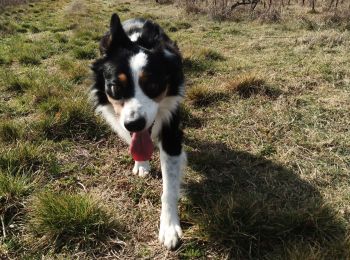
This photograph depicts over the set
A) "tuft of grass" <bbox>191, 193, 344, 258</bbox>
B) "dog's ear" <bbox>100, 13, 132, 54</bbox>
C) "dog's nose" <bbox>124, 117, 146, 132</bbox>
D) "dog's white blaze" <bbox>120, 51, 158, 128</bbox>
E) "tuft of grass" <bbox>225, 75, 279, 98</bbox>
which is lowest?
"tuft of grass" <bbox>191, 193, 344, 258</bbox>

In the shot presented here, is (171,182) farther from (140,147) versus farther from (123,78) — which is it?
(123,78)

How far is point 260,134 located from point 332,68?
2.47 metres

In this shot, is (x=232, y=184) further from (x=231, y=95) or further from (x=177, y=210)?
(x=231, y=95)

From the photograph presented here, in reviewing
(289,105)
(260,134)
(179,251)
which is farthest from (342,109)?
(179,251)

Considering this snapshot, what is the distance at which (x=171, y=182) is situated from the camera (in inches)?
119

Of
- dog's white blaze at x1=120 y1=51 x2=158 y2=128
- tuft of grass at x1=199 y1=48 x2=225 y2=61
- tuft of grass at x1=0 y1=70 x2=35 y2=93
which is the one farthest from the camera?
tuft of grass at x1=199 y1=48 x2=225 y2=61

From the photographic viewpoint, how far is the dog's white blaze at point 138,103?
266cm

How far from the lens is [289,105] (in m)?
4.73

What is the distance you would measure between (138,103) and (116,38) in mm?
704

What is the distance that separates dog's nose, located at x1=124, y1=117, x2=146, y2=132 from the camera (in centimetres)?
263

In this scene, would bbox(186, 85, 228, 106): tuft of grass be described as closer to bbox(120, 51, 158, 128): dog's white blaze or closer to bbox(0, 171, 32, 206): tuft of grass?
bbox(120, 51, 158, 128): dog's white blaze

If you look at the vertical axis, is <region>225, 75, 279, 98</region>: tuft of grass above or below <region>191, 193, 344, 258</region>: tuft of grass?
above

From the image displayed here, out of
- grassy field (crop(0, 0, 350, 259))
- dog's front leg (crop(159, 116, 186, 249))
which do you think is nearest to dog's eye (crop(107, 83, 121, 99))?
dog's front leg (crop(159, 116, 186, 249))

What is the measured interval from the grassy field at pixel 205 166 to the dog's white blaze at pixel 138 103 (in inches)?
29.0
